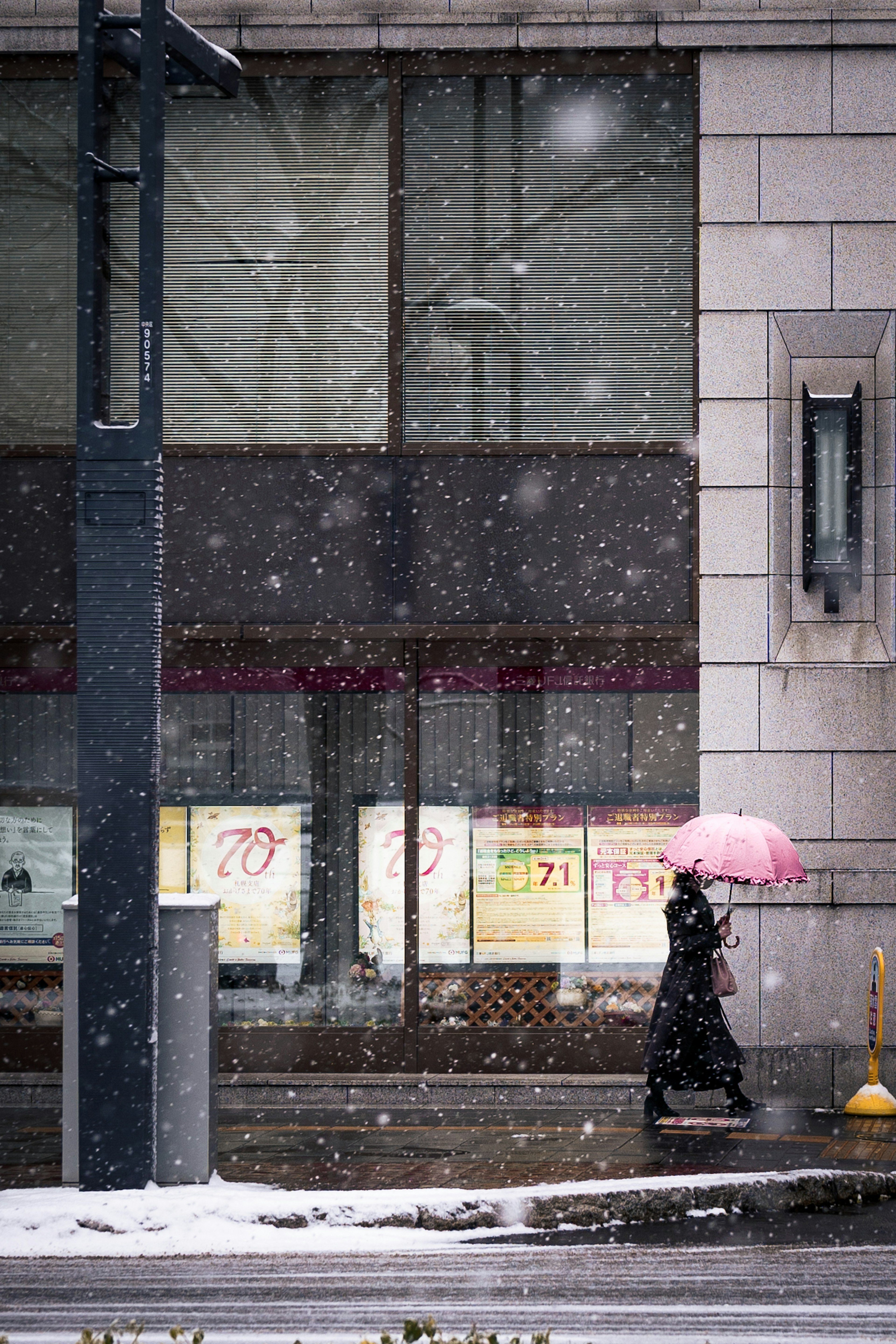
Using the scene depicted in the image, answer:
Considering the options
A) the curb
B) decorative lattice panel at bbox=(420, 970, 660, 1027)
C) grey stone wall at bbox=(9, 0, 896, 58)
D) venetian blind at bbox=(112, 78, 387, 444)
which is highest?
grey stone wall at bbox=(9, 0, 896, 58)

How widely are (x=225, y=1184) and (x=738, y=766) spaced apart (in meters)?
5.34

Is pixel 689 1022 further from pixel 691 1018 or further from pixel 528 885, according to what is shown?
pixel 528 885

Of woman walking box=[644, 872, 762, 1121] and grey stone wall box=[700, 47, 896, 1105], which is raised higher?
grey stone wall box=[700, 47, 896, 1105]

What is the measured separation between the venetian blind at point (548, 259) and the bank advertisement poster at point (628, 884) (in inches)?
116

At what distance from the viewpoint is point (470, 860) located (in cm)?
1202

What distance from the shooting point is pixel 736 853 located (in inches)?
404

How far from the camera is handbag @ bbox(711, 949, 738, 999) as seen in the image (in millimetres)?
10781

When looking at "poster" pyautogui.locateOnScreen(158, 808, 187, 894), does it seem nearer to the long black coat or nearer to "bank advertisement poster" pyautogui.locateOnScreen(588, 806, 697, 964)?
"bank advertisement poster" pyautogui.locateOnScreen(588, 806, 697, 964)

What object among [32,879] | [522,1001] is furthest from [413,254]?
[522,1001]

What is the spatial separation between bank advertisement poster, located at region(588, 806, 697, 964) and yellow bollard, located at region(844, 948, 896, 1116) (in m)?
1.62

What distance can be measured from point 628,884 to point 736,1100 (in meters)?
1.92

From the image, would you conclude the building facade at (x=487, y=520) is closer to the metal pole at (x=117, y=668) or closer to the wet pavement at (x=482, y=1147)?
the wet pavement at (x=482, y=1147)

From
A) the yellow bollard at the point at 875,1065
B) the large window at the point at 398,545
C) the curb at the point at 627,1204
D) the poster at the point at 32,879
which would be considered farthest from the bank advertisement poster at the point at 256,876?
the curb at the point at 627,1204

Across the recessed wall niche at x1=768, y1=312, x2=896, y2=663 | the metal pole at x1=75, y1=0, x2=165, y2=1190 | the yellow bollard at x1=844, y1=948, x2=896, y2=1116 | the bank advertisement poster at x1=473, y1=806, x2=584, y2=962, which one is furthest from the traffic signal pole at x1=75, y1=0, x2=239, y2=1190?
the recessed wall niche at x1=768, y1=312, x2=896, y2=663
